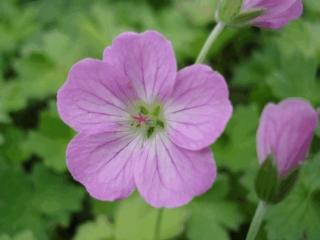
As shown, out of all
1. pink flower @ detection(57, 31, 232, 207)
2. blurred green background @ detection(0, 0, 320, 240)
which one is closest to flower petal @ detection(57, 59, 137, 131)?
pink flower @ detection(57, 31, 232, 207)

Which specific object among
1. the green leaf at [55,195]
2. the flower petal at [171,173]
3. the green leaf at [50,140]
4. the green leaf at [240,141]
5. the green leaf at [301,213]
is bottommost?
the green leaf at [240,141]

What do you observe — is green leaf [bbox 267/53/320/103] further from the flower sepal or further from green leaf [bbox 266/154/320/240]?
the flower sepal

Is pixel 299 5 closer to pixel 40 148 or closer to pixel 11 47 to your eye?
pixel 40 148

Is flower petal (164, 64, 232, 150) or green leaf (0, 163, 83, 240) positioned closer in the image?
flower petal (164, 64, 232, 150)

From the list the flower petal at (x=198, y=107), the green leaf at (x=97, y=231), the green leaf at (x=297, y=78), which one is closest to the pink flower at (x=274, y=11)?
the flower petal at (x=198, y=107)

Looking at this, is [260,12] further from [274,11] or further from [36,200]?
[36,200]

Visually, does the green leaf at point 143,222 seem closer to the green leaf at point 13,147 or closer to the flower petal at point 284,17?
the green leaf at point 13,147
